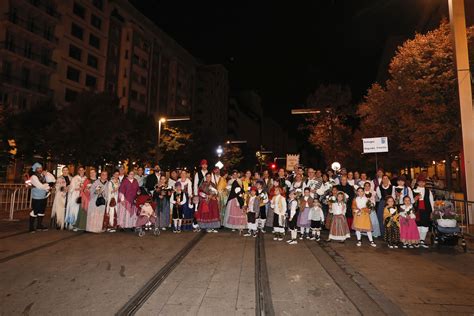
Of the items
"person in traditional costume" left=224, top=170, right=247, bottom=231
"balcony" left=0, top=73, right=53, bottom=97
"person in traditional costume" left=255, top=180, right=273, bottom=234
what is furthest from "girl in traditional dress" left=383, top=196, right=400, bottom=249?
"balcony" left=0, top=73, right=53, bottom=97

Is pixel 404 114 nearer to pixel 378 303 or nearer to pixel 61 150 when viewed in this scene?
pixel 378 303

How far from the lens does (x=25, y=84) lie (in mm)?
35031

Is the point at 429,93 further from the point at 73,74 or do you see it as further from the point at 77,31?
A: the point at 77,31

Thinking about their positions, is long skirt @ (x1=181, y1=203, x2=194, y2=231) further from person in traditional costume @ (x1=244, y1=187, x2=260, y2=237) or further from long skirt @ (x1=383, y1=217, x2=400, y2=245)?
long skirt @ (x1=383, y1=217, x2=400, y2=245)

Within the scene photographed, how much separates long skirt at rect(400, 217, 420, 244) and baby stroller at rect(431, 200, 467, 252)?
1.95 feet

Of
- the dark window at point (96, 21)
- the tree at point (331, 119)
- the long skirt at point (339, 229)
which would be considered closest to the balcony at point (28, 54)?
the dark window at point (96, 21)

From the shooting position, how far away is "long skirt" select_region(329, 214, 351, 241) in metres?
9.42

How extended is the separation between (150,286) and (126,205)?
19.1 ft

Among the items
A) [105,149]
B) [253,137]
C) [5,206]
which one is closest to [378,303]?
[5,206]

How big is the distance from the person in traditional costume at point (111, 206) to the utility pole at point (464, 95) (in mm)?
12584

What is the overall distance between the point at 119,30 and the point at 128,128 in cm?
2865

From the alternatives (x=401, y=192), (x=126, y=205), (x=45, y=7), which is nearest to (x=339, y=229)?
(x=401, y=192)

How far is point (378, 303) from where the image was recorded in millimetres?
4824

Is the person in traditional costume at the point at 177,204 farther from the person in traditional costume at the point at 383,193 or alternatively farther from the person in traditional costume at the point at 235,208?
the person in traditional costume at the point at 383,193
